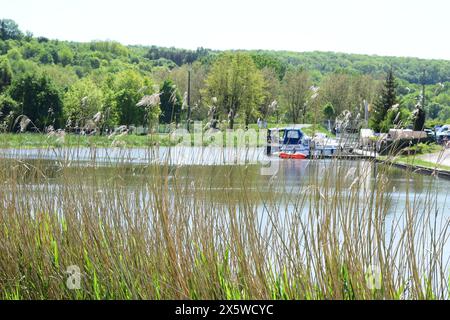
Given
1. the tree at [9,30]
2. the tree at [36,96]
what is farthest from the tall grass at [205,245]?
the tree at [9,30]

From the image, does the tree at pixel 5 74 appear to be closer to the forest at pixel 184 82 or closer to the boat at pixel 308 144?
the forest at pixel 184 82

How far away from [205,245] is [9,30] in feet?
282

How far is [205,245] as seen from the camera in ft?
12.8

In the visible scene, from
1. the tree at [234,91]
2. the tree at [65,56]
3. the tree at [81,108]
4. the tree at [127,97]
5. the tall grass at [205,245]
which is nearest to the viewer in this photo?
the tall grass at [205,245]

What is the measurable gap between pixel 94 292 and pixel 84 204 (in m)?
0.53

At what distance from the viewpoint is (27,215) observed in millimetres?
4625

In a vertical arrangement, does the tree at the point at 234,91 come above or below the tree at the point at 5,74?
above

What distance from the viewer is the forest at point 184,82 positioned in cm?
875

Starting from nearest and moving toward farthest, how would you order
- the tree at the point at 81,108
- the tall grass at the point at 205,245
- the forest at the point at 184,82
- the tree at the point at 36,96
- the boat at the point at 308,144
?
the tall grass at the point at 205,245 < the boat at the point at 308,144 < the tree at the point at 81,108 < the forest at the point at 184,82 < the tree at the point at 36,96

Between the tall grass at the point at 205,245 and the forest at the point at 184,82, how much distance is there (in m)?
0.55

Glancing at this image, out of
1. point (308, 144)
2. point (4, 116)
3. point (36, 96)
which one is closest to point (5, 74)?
point (36, 96)

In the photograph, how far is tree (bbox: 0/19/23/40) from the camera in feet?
275
